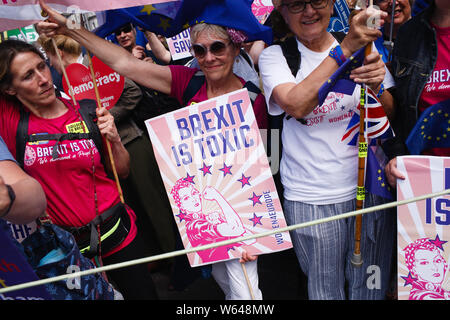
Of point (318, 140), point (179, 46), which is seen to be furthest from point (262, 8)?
point (318, 140)

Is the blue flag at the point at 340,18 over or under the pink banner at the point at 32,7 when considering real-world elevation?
under

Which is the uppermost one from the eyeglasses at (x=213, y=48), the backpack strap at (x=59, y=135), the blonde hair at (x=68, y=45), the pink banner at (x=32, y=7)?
the pink banner at (x=32, y=7)

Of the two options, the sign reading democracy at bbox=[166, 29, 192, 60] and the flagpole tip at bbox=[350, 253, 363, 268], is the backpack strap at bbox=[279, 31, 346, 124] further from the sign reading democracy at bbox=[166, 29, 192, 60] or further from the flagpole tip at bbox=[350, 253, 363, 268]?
the sign reading democracy at bbox=[166, 29, 192, 60]

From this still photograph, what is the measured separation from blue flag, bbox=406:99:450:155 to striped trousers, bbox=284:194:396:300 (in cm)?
31

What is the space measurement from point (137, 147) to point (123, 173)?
98 centimetres

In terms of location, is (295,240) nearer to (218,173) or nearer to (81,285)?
(218,173)

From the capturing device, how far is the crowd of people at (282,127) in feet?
6.07

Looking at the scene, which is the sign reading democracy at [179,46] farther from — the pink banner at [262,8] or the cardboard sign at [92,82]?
the cardboard sign at [92,82]

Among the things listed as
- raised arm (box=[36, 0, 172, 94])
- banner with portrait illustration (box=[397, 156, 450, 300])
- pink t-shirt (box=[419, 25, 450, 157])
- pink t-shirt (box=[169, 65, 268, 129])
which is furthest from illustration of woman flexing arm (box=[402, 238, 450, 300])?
raised arm (box=[36, 0, 172, 94])

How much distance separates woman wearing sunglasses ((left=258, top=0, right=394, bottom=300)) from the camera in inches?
72.3

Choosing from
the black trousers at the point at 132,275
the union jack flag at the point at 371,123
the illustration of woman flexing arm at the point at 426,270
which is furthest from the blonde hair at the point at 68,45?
the illustration of woman flexing arm at the point at 426,270

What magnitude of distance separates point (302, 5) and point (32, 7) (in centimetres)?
128

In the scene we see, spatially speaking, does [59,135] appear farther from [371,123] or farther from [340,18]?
[340,18]

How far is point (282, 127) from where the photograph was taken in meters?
2.13
